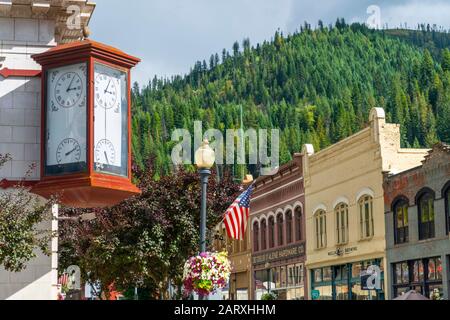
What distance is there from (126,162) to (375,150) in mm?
32066

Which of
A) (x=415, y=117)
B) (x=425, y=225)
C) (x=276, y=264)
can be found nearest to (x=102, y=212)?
(x=425, y=225)

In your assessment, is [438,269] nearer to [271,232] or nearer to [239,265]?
[271,232]

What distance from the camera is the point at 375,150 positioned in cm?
4688

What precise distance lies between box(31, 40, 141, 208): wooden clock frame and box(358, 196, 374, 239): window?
108 ft

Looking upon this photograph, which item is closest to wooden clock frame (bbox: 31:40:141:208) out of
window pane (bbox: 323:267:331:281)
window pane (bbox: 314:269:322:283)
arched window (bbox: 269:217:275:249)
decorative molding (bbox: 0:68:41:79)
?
decorative molding (bbox: 0:68:41:79)

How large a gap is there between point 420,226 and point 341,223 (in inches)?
321

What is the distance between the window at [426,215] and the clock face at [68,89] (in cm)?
2922

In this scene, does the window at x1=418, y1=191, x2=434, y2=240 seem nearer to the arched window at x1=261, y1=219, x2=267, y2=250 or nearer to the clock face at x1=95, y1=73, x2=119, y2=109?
the arched window at x1=261, y1=219, x2=267, y2=250

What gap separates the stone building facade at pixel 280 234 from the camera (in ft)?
186

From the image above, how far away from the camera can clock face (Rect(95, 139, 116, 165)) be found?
1554 cm

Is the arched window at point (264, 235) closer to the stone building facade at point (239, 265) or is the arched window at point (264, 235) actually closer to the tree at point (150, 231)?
the stone building facade at point (239, 265)

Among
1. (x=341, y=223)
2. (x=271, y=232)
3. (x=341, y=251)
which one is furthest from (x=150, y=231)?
(x=271, y=232)

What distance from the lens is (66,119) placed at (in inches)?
618

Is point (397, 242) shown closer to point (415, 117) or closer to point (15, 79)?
point (15, 79)
